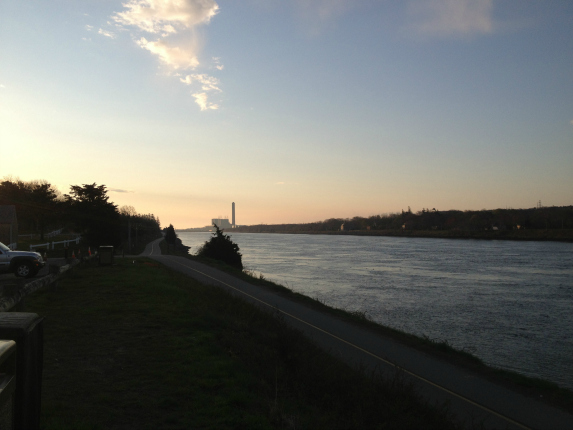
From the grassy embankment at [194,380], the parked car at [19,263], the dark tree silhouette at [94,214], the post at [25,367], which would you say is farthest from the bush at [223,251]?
the post at [25,367]

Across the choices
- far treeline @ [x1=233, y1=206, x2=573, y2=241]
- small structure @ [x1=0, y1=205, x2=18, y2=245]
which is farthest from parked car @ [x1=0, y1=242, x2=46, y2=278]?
far treeline @ [x1=233, y1=206, x2=573, y2=241]

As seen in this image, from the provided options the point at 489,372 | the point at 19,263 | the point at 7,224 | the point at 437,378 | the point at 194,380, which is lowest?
the point at 489,372

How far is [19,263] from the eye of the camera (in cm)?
1852

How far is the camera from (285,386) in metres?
7.48

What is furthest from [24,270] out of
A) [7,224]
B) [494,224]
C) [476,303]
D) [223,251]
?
[494,224]

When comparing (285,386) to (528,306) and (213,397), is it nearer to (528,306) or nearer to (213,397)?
(213,397)

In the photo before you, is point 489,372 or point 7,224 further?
point 7,224

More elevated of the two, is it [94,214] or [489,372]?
[94,214]

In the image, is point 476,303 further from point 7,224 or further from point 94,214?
point 7,224

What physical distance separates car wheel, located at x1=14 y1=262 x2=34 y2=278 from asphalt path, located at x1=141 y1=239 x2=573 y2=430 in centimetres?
1133

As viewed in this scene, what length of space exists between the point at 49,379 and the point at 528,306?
23760 mm

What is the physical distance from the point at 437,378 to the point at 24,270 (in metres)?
16.9

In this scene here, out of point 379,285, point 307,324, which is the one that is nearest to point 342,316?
point 307,324

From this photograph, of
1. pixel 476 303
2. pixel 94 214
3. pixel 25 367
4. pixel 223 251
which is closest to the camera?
pixel 25 367
